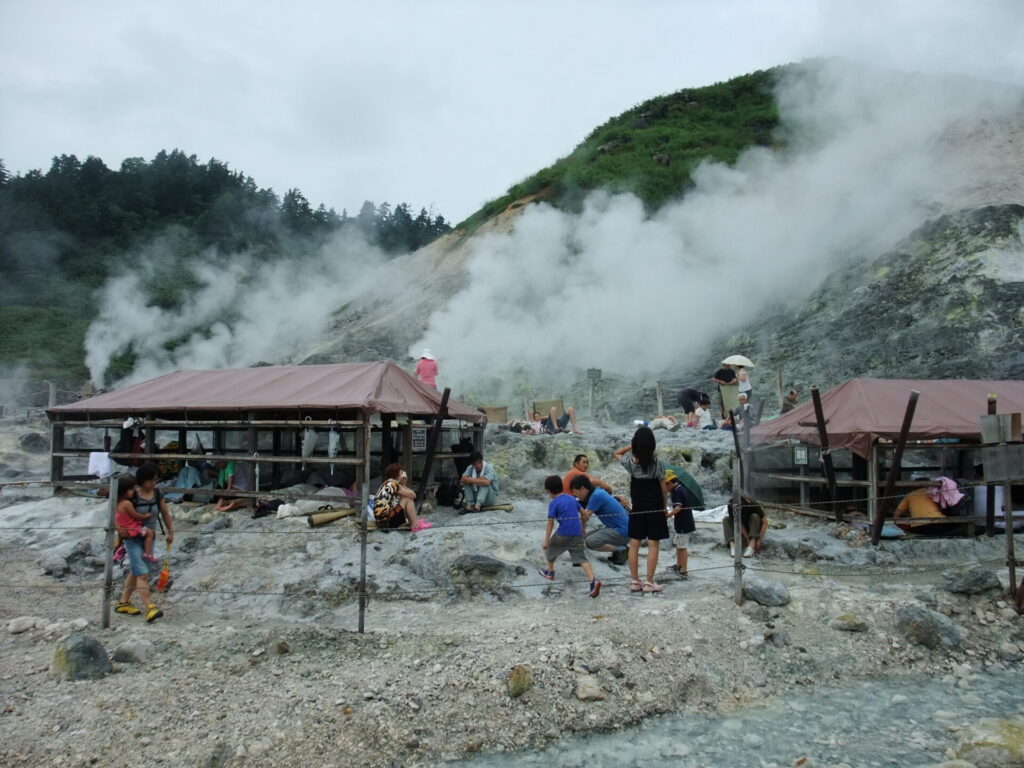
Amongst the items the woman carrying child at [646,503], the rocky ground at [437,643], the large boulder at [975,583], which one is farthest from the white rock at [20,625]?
the large boulder at [975,583]

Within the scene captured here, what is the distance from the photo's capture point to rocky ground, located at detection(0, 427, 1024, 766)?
4.46 m

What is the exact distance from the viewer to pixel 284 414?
10.0 m

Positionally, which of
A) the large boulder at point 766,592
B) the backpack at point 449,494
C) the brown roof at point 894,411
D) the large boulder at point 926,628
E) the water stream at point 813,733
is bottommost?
the water stream at point 813,733

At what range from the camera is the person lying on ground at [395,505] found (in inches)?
325

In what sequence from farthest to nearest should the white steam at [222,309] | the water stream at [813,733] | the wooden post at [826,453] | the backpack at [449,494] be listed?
1. the white steam at [222,309]
2. the backpack at [449,494]
3. the wooden post at [826,453]
4. the water stream at [813,733]

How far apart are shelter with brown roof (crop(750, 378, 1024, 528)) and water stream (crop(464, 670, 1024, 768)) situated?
2.67 m

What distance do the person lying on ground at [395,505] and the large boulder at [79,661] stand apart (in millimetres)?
3483

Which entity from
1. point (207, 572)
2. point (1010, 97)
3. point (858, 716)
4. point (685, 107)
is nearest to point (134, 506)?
point (207, 572)

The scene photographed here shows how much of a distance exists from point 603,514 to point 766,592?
5.62 feet

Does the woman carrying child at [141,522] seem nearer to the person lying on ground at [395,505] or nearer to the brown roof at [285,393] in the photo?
the person lying on ground at [395,505]

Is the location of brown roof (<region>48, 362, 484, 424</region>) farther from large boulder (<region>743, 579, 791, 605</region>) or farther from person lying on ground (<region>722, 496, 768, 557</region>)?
large boulder (<region>743, 579, 791, 605</region>)

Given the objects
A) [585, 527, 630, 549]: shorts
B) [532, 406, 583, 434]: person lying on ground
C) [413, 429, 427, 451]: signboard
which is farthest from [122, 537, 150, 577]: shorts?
[532, 406, 583, 434]: person lying on ground

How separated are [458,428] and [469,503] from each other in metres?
2.29

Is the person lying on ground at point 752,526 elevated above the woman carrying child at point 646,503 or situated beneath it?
situated beneath
